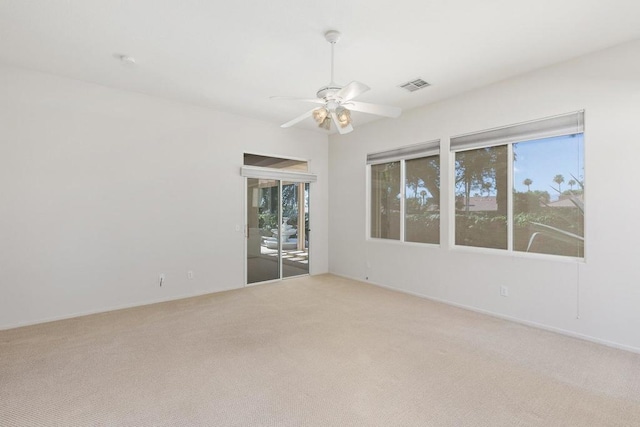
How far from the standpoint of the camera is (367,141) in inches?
225

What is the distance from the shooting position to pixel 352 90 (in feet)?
8.34

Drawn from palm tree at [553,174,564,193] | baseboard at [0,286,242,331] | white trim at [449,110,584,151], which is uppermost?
white trim at [449,110,584,151]

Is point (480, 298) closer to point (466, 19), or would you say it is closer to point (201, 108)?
point (466, 19)

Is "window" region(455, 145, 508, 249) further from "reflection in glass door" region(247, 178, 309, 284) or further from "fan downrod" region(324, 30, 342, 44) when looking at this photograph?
"reflection in glass door" region(247, 178, 309, 284)

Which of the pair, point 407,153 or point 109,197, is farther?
point 407,153

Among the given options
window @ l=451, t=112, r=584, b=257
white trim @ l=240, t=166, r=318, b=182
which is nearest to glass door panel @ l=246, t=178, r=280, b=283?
white trim @ l=240, t=166, r=318, b=182

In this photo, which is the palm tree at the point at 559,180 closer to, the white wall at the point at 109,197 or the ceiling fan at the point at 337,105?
the ceiling fan at the point at 337,105

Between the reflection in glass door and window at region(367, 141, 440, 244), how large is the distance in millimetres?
1418

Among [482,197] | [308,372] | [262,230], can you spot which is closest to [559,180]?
[482,197]

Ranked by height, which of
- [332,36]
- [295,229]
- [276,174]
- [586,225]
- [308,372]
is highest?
[332,36]

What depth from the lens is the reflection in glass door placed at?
18.0ft

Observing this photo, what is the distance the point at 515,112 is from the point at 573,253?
175cm

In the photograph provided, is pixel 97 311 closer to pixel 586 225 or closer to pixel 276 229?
pixel 276 229

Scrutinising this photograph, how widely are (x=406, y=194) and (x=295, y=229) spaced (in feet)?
7.28
